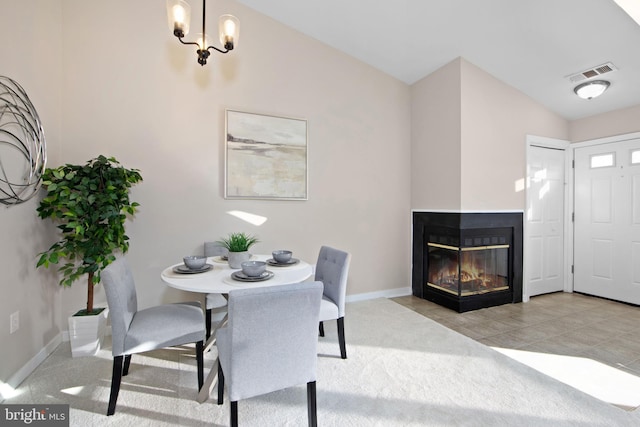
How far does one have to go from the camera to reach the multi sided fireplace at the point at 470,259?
11.2 ft

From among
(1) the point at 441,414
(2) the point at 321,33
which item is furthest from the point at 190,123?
(1) the point at 441,414

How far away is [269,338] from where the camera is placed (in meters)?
1.37

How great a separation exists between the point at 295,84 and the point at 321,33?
2.17 feet

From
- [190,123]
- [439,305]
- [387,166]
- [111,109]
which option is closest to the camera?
[111,109]

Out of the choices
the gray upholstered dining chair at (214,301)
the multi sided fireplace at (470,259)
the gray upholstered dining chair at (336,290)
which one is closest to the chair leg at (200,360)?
the gray upholstered dining chair at (214,301)

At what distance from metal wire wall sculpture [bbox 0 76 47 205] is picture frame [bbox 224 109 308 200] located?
144 cm

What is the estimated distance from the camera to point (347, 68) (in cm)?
370

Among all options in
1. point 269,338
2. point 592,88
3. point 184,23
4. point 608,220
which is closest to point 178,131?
point 184,23

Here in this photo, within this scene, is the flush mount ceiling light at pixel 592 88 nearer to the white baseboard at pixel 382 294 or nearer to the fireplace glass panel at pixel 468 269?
the fireplace glass panel at pixel 468 269

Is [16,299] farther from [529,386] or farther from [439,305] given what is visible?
[439,305]

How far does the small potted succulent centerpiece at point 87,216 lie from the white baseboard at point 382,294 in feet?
8.55

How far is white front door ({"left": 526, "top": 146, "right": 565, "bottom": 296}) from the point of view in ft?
12.8

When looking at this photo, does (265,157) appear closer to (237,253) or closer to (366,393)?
(237,253)

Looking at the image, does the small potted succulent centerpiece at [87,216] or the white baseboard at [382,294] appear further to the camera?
the white baseboard at [382,294]
